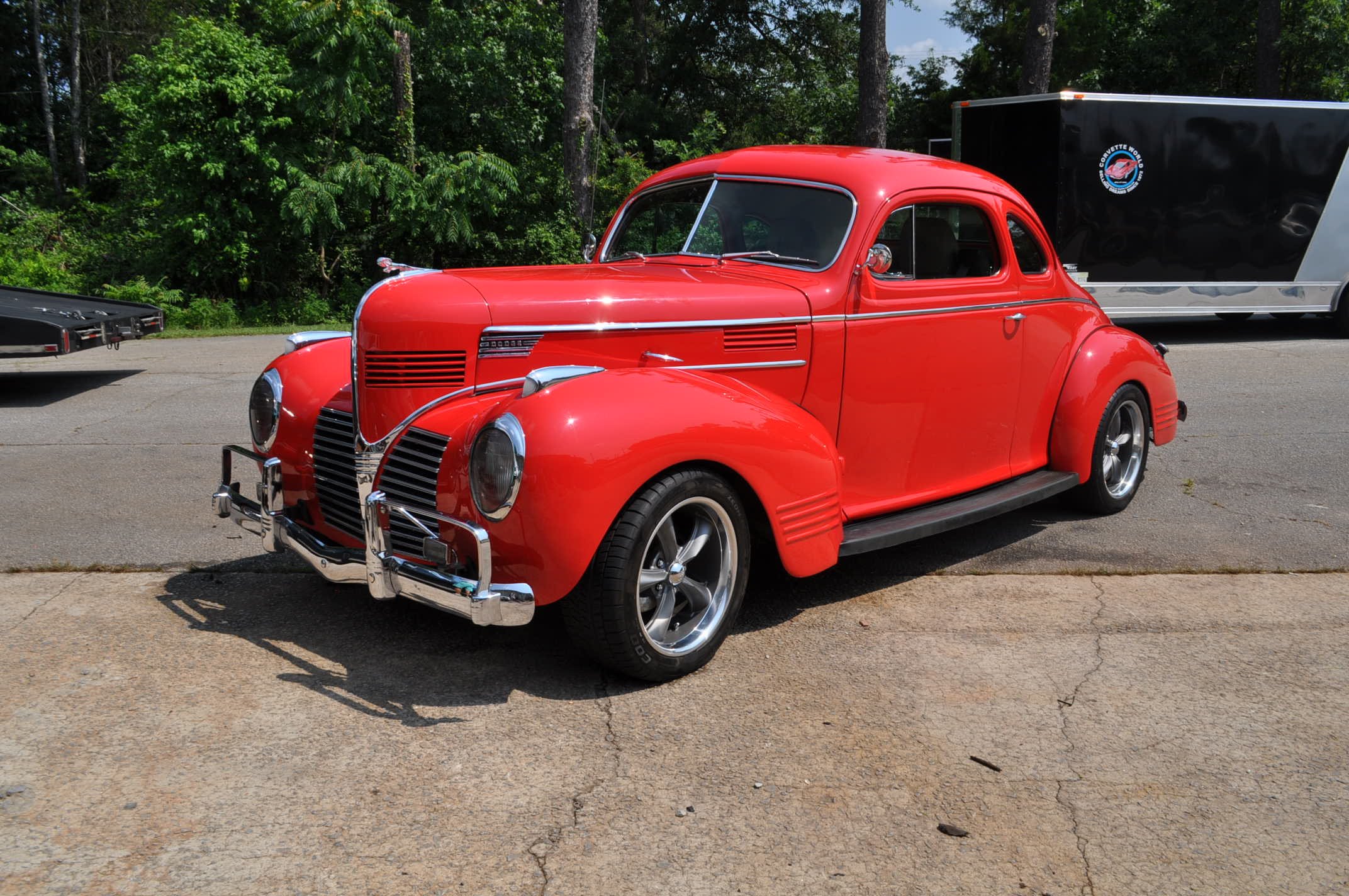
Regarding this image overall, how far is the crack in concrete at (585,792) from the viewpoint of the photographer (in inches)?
117

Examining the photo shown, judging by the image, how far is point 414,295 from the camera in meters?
4.20

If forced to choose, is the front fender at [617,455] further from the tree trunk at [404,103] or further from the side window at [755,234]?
the tree trunk at [404,103]

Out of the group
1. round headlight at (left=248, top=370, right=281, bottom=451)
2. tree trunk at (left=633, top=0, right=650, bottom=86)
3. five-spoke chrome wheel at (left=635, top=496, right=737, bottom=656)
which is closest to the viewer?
five-spoke chrome wheel at (left=635, top=496, right=737, bottom=656)

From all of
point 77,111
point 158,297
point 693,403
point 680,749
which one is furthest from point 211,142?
point 77,111

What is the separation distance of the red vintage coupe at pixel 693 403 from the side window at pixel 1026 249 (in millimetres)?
20

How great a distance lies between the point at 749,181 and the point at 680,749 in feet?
9.26

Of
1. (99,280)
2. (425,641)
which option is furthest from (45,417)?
(99,280)

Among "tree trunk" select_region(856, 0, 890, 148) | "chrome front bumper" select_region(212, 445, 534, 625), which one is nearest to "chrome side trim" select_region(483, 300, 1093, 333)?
"chrome front bumper" select_region(212, 445, 534, 625)

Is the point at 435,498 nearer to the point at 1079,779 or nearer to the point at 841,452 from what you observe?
the point at 841,452

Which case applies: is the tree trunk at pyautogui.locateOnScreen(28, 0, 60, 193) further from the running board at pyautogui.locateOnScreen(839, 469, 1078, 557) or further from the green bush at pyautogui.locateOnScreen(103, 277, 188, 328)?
the running board at pyautogui.locateOnScreen(839, 469, 1078, 557)

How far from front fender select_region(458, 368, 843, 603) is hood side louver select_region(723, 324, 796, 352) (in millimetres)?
256

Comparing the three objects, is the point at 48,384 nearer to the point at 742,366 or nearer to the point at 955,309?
the point at 742,366

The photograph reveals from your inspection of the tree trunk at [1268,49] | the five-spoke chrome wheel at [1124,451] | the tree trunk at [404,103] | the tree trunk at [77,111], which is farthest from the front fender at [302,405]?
the tree trunk at [77,111]

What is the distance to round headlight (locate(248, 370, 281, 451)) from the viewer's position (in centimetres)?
495
